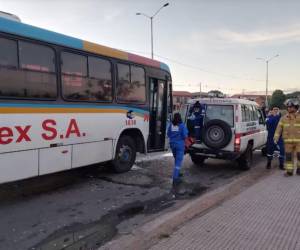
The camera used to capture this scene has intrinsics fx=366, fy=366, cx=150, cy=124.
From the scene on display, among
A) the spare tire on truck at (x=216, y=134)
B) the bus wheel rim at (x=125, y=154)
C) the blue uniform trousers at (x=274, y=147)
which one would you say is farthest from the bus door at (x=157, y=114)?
the blue uniform trousers at (x=274, y=147)

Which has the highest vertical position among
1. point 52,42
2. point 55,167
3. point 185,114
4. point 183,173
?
point 52,42

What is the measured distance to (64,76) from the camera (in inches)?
298

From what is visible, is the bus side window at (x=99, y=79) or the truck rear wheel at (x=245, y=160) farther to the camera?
the truck rear wheel at (x=245, y=160)

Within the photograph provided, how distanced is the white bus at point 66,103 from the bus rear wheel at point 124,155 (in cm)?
3

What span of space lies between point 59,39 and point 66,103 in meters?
1.30

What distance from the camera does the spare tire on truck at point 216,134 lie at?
975cm

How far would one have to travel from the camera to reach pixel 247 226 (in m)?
5.23

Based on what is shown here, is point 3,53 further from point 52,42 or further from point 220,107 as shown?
point 220,107

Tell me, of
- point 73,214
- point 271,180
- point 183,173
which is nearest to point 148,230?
point 73,214

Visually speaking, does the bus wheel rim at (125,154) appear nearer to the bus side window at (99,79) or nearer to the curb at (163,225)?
the bus side window at (99,79)

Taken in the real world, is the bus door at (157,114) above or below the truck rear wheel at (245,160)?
above

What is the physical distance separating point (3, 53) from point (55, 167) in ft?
7.92

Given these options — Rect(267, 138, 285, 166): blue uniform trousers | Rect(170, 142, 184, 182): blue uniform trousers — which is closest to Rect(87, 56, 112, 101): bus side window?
Rect(170, 142, 184, 182): blue uniform trousers

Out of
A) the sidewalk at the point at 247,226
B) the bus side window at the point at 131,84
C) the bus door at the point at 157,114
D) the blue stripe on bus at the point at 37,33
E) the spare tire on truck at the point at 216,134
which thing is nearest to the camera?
the sidewalk at the point at 247,226
